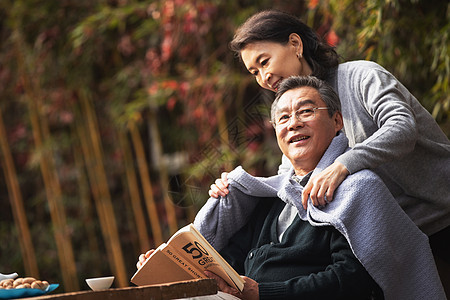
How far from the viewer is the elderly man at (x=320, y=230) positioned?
159 cm

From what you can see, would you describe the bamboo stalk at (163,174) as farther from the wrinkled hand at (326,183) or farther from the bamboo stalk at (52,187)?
the wrinkled hand at (326,183)

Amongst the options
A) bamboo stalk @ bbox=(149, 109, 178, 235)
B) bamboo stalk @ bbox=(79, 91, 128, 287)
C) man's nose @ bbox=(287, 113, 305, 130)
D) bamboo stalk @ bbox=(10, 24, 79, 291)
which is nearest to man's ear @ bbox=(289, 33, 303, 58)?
man's nose @ bbox=(287, 113, 305, 130)

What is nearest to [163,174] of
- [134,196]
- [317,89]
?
[134,196]

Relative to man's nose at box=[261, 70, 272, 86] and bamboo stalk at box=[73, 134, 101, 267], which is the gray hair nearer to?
man's nose at box=[261, 70, 272, 86]

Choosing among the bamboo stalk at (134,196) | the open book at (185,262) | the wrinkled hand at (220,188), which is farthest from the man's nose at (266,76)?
the bamboo stalk at (134,196)

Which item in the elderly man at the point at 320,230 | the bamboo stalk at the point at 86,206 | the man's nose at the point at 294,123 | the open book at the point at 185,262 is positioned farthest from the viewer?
the bamboo stalk at the point at 86,206

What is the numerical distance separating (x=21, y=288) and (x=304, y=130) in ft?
2.70

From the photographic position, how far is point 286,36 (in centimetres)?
208

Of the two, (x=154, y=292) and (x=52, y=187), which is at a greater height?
(x=154, y=292)

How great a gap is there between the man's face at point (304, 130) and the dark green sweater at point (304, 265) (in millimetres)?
167

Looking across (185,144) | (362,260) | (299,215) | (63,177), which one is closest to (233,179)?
(299,215)

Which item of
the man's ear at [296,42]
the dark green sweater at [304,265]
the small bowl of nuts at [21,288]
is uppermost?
the man's ear at [296,42]

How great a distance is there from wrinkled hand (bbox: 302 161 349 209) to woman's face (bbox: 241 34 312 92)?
0.49 meters

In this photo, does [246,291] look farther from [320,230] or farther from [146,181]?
[146,181]
